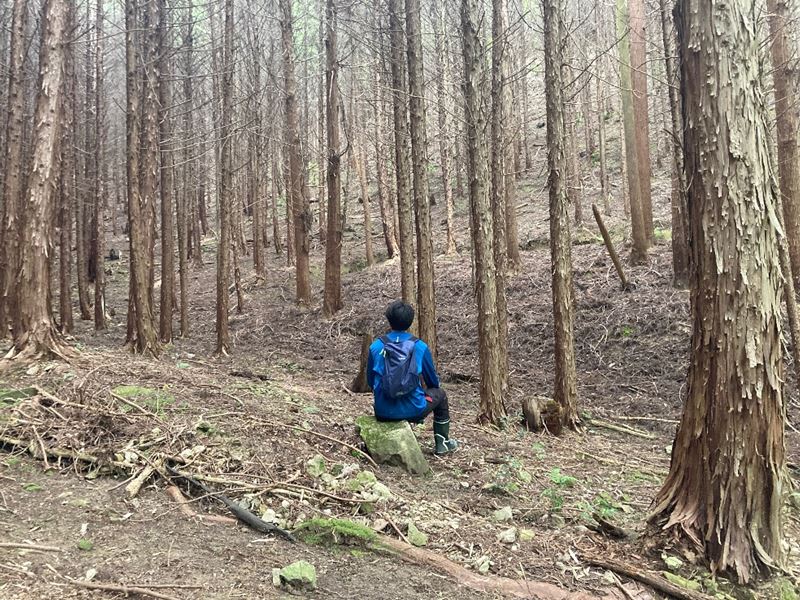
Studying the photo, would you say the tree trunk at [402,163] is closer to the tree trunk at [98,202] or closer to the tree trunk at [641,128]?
the tree trunk at [641,128]

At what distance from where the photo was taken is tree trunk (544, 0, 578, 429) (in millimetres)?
7312

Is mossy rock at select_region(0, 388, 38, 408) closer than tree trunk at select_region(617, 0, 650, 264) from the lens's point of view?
Yes

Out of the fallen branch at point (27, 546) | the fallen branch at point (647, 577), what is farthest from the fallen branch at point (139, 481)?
the fallen branch at point (647, 577)

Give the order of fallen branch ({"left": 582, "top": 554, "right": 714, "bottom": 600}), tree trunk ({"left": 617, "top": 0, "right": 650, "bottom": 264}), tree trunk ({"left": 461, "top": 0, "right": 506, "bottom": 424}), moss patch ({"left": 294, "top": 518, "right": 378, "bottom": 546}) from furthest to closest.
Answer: tree trunk ({"left": 617, "top": 0, "right": 650, "bottom": 264}) < tree trunk ({"left": 461, "top": 0, "right": 506, "bottom": 424}) < moss patch ({"left": 294, "top": 518, "right": 378, "bottom": 546}) < fallen branch ({"left": 582, "top": 554, "right": 714, "bottom": 600})

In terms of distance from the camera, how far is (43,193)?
7598 millimetres

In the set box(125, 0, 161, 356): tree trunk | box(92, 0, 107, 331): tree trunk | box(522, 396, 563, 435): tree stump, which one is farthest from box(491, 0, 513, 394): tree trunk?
box(92, 0, 107, 331): tree trunk

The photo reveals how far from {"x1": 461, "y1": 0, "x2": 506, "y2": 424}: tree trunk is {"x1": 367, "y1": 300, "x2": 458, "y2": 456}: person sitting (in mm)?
2114

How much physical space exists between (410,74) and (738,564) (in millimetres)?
7915

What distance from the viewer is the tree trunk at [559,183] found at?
7312 mm

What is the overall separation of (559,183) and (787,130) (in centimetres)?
436

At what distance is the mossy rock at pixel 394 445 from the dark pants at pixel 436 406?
0.19 m

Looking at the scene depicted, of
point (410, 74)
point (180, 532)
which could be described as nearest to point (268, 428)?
point (180, 532)

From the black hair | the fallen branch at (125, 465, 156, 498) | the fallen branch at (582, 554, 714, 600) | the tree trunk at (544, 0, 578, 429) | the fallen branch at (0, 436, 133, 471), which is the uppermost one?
the tree trunk at (544, 0, 578, 429)

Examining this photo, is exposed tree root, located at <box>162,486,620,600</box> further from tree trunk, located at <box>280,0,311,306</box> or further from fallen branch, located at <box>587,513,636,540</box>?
tree trunk, located at <box>280,0,311,306</box>
